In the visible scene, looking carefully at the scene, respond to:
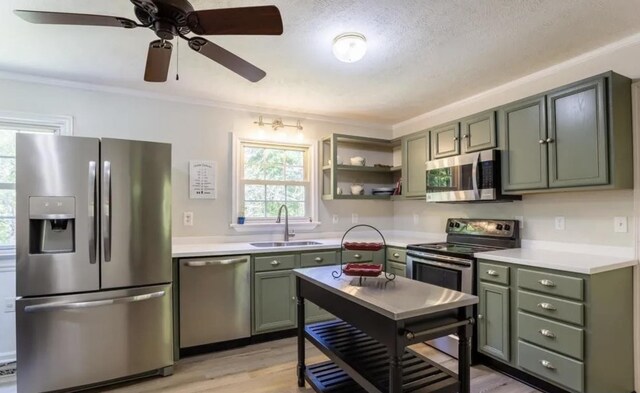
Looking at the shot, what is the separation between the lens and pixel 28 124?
9.60ft

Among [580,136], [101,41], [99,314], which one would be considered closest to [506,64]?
[580,136]

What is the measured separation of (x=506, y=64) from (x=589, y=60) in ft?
1.85

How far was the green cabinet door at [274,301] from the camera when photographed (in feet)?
10.4

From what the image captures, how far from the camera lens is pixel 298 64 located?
2.70 meters

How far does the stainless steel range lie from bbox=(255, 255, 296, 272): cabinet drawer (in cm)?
116

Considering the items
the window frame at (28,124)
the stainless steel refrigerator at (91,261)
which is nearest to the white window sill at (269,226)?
the stainless steel refrigerator at (91,261)

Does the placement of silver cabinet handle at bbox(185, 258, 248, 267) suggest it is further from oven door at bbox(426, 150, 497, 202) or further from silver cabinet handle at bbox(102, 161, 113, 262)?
oven door at bbox(426, 150, 497, 202)

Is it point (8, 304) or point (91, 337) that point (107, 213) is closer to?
point (91, 337)

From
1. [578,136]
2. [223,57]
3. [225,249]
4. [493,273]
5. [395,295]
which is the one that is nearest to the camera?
[395,295]

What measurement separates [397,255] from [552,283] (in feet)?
4.99

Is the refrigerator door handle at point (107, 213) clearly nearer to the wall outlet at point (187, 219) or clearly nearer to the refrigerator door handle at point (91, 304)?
the refrigerator door handle at point (91, 304)

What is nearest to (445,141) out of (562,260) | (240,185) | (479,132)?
(479,132)

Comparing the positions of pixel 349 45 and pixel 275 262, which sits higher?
pixel 349 45

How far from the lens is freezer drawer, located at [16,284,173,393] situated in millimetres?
2236
